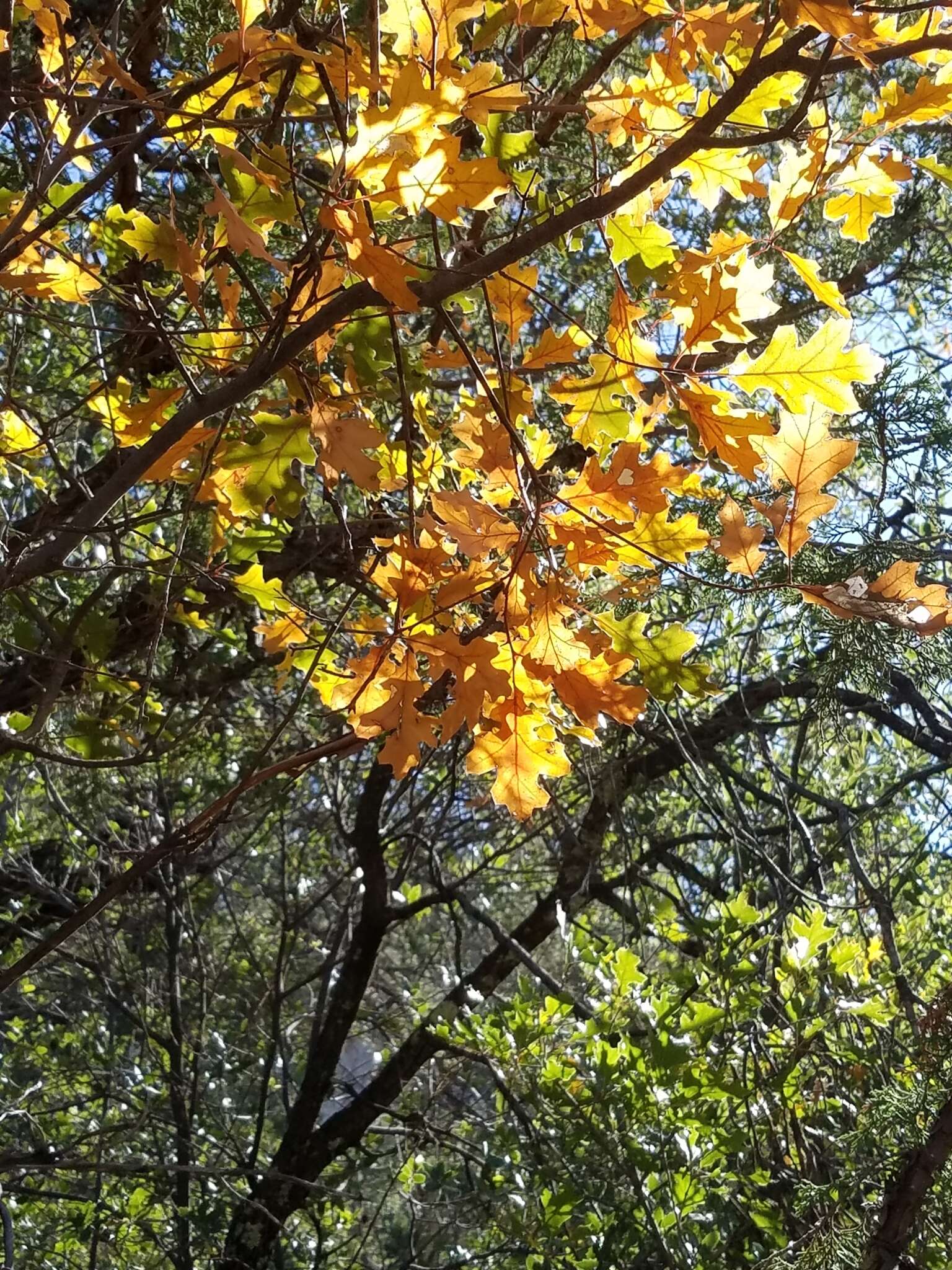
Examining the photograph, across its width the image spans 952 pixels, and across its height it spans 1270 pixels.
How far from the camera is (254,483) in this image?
972mm

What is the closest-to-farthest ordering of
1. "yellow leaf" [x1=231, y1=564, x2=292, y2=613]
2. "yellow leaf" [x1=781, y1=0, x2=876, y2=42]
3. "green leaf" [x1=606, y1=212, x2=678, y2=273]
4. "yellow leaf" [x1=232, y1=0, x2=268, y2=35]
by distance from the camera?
"yellow leaf" [x1=781, y1=0, x2=876, y2=42]
"yellow leaf" [x1=232, y1=0, x2=268, y2=35]
"green leaf" [x1=606, y1=212, x2=678, y2=273]
"yellow leaf" [x1=231, y1=564, x2=292, y2=613]

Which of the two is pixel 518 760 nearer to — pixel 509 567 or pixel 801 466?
pixel 509 567

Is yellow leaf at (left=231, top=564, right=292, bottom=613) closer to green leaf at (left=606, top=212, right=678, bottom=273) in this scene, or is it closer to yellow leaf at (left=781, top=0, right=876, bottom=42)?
green leaf at (left=606, top=212, right=678, bottom=273)

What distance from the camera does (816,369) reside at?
0.75 meters

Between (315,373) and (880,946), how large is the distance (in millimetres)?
1689

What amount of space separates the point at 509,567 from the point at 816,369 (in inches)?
11.5

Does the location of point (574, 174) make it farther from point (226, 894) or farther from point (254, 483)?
point (226, 894)

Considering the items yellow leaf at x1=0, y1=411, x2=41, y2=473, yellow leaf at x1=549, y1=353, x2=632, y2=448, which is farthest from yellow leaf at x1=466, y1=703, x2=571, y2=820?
yellow leaf at x1=0, y1=411, x2=41, y2=473

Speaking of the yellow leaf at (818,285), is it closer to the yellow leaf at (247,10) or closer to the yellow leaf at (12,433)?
the yellow leaf at (247,10)

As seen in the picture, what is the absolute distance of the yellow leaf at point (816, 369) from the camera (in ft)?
2.45

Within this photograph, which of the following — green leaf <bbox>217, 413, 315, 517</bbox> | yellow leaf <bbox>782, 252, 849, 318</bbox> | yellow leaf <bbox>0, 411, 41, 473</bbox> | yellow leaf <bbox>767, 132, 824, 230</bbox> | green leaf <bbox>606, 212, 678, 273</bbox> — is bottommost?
green leaf <bbox>217, 413, 315, 517</bbox>

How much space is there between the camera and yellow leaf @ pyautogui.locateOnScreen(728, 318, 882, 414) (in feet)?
2.45

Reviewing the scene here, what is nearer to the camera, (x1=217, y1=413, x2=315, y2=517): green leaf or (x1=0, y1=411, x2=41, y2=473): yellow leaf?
(x1=217, y1=413, x2=315, y2=517): green leaf

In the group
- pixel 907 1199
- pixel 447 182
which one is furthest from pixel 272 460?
pixel 907 1199
